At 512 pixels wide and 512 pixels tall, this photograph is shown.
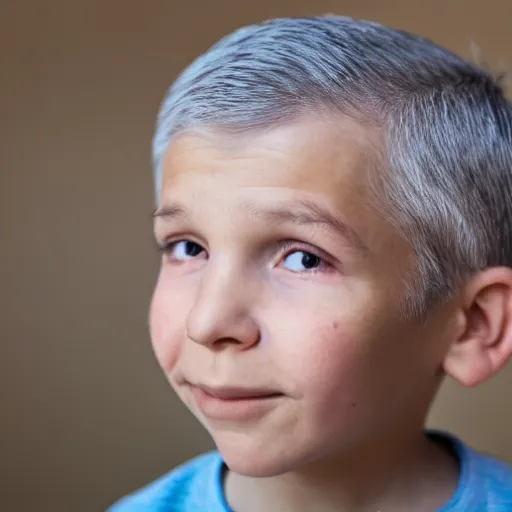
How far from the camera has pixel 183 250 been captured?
2.36 ft

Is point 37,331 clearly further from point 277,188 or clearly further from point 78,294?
point 277,188

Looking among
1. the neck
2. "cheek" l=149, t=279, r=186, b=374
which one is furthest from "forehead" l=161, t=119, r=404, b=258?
the neck

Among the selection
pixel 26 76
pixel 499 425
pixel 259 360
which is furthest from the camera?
pixel 499 425


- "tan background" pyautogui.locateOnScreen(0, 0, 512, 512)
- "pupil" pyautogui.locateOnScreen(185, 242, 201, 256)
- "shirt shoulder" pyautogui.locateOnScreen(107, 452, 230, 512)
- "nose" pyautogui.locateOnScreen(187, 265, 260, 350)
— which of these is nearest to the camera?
"nose" pyautogui.locateOnScreen(187, 265, 260, 350)

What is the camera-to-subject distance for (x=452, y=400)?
1346 mm

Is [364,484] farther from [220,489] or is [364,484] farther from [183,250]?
[183,250]

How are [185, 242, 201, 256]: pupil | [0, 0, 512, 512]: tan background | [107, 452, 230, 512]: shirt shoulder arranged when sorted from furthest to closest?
[0, 0, 512, 512]: tan background → [107, 452, 230, 512]: shirt shoulder → [185, 242, 201, 256]: pupil

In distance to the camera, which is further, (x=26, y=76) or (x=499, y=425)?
(x=499, y=425)

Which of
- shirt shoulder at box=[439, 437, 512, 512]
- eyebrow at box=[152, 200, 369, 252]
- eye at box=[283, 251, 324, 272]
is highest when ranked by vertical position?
eyebrow at box=[152, 200, 369, 252]

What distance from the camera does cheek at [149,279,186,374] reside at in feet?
2.20

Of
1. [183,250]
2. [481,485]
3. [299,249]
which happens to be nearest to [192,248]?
[183,250]

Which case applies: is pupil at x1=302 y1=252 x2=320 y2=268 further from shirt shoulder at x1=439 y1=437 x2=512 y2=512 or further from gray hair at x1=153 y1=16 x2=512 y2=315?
shirt shoulder at x1=439 y1=437 x2=512 y2=512

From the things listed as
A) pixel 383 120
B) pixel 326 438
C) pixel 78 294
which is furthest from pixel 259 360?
pixel 78 294

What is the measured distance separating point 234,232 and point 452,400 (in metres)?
0.90
